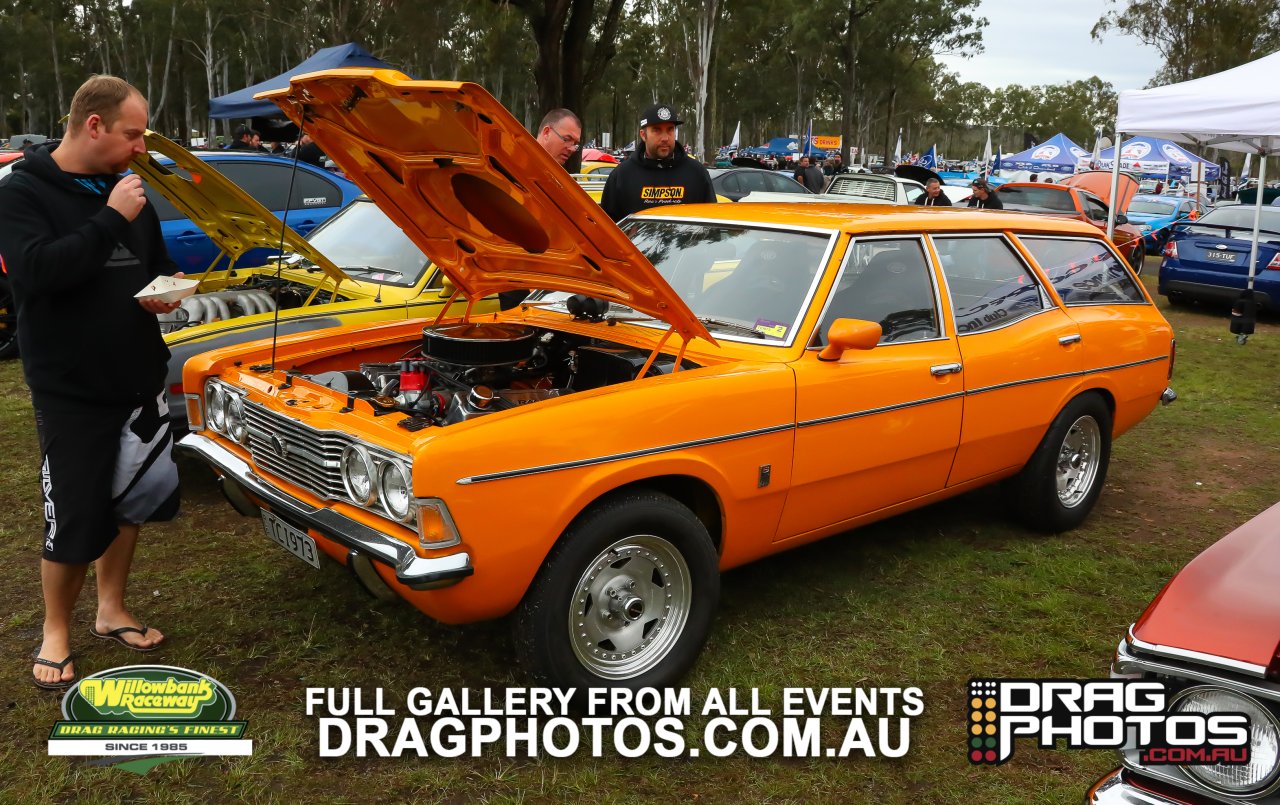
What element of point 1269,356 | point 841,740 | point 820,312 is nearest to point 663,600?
point 841,740

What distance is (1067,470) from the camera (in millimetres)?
5055

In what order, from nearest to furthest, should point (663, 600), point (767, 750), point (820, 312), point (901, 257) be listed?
point (767, 750) → point (663, 600) → point (820, 312) → point (901, 257)

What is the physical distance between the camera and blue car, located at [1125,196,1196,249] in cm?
1933

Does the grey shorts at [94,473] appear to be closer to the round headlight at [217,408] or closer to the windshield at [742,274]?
the round headlight at [217,408]

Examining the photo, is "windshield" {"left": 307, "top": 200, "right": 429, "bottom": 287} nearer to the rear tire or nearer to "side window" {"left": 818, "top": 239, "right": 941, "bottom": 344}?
"side window" {"left": 818, "top": 239, "right": 941, "bottom": 344}

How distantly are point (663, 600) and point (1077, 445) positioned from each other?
2.84 metres

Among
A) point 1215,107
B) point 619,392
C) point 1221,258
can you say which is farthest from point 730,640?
point 1221,258

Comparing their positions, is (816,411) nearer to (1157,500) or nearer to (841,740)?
(841,740)

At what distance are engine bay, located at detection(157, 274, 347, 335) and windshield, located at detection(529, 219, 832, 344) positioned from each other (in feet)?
8.09

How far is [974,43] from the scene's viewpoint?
45062 mm

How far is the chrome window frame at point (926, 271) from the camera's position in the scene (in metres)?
3.75

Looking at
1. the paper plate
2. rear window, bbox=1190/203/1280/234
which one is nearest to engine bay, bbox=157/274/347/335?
the paper plate

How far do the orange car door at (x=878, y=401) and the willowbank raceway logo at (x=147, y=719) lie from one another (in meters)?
2.11

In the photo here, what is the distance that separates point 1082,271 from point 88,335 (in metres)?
4.63
